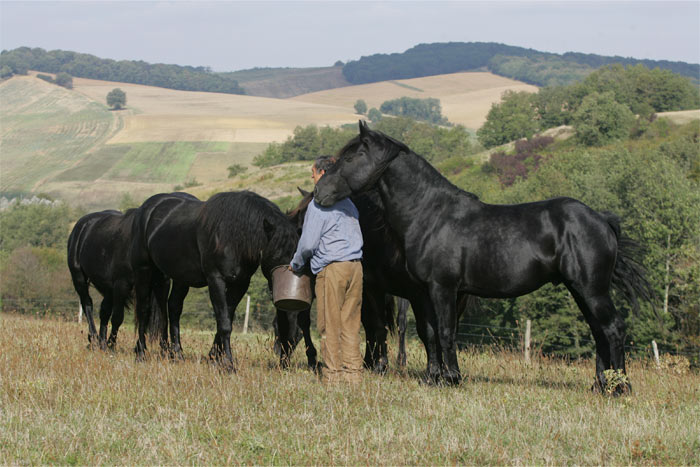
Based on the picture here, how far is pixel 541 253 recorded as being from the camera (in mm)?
Result: 6680

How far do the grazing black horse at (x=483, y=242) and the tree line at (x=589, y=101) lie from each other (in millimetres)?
106777

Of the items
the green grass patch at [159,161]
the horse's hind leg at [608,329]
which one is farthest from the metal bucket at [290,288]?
the green grass patch at [159,161]

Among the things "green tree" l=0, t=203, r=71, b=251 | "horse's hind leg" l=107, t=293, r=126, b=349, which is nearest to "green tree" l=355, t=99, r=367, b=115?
"green tree" l=0, t=203, r=71, b=251

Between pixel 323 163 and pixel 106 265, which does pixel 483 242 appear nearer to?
pixel 323 163

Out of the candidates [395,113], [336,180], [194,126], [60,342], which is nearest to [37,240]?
[194,126]

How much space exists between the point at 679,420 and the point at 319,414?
9.60 ft

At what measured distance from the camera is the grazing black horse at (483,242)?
659cm

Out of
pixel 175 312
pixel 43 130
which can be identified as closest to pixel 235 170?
pixel 43 130

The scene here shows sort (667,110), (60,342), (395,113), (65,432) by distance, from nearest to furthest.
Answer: (65,432), (60,342), (667,110), (395,113)

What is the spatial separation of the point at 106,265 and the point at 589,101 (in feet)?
359

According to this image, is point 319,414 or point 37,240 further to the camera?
point 37,240

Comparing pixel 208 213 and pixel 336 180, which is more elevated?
pixel 336 180

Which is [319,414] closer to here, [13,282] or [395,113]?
[13,282]

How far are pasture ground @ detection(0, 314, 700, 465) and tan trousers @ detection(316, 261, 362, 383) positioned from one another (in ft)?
0.86
